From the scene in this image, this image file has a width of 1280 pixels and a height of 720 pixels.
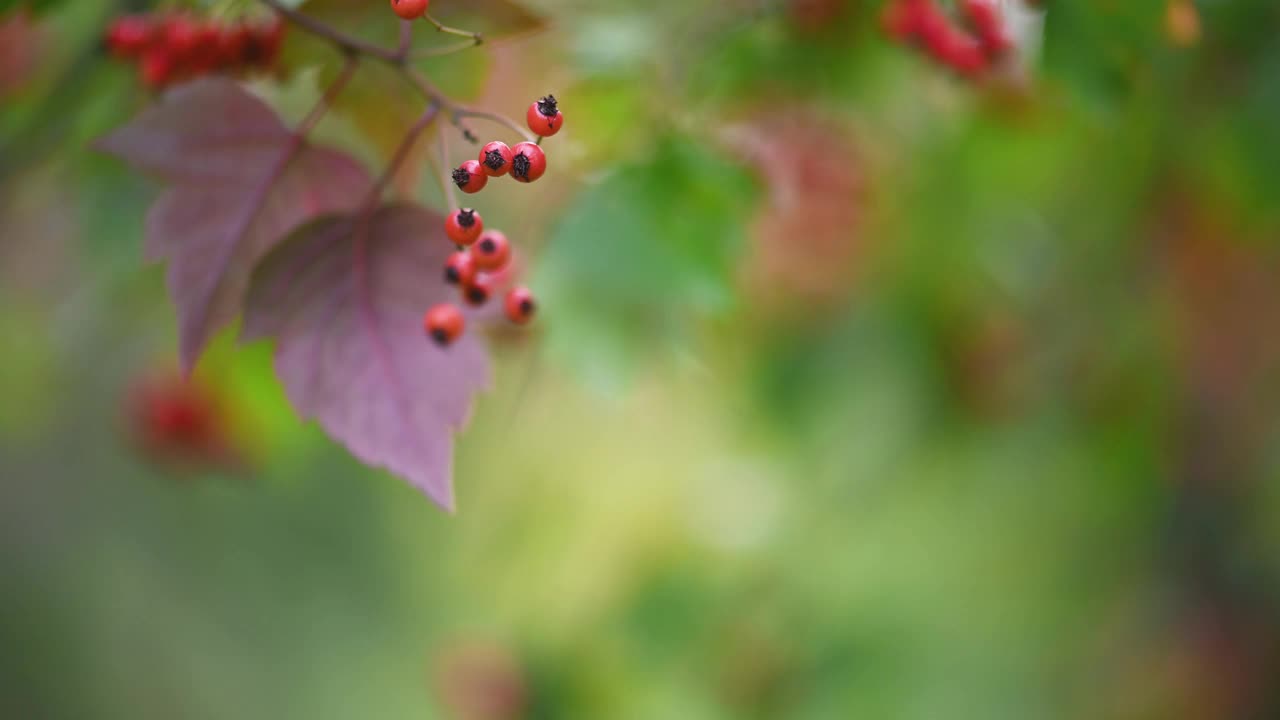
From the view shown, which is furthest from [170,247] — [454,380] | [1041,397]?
[1041,397]

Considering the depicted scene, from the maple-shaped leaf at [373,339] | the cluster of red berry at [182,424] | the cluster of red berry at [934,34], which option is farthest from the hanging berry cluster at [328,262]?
the cluster of red berry at [182,424]

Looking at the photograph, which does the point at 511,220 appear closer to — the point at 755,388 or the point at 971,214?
the point at 755,388

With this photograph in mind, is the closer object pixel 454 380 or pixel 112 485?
pixel 454 380

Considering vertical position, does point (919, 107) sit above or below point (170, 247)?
above

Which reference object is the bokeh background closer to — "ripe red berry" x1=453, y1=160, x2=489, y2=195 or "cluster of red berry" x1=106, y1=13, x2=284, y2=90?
"cluster of red berry" x1=106, y1=13, x2=284, y2=90

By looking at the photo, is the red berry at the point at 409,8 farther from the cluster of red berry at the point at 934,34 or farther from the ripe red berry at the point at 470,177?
the cluster of red berry at the point at 934,34

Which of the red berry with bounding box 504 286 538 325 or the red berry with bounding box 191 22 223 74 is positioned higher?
the red berry with bounding box 191 22 223 74

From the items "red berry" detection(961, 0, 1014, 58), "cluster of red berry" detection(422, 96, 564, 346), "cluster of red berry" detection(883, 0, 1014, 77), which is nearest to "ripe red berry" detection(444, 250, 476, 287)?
"cluster of red berry" detection(422, 96, 564, 346)
